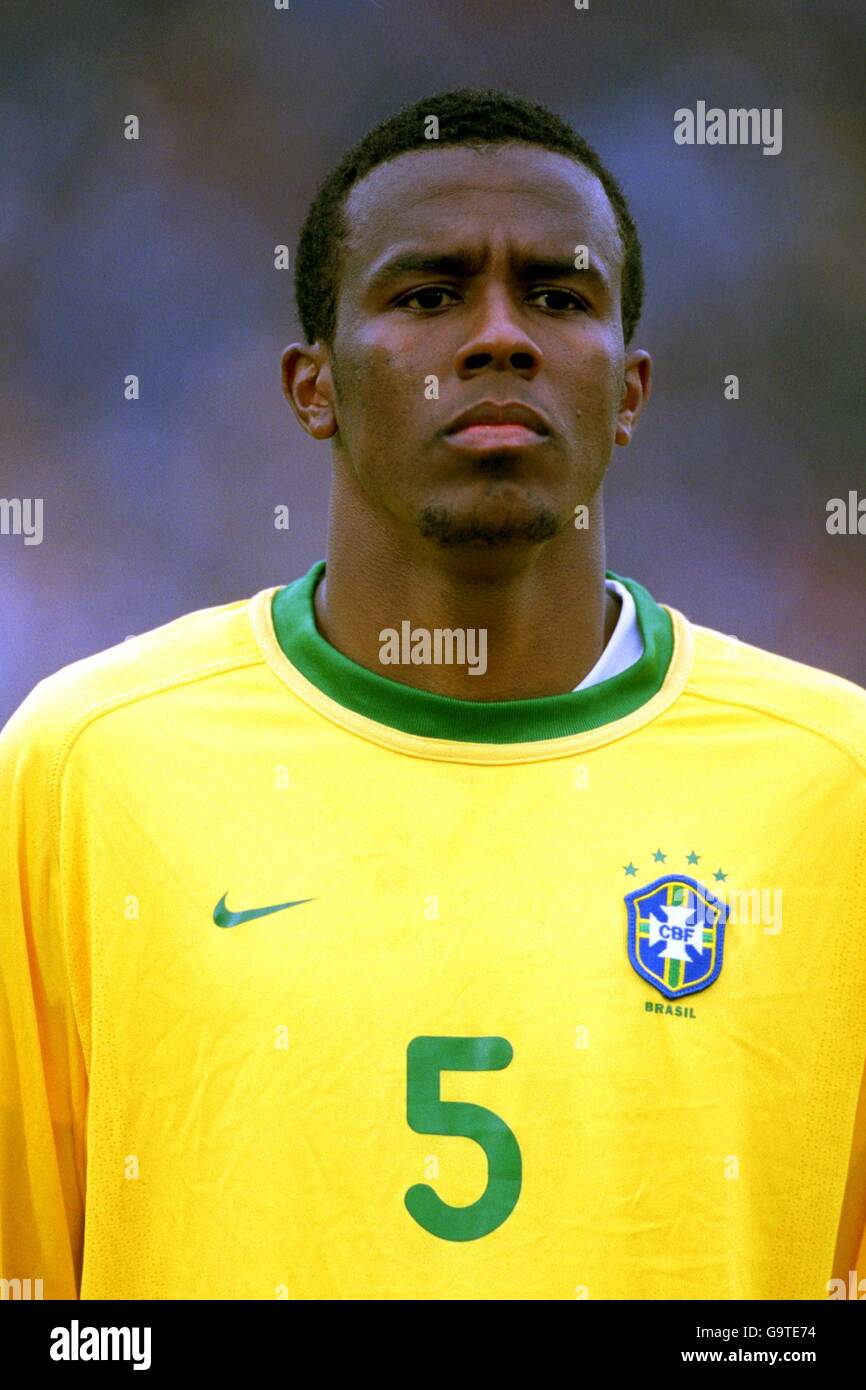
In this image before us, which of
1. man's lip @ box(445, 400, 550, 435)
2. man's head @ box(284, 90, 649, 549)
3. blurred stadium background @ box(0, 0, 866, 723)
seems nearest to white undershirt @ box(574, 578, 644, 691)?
man's head @ box(284, 90, 649, 549)

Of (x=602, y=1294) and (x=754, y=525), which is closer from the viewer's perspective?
(x=602, y=1294)

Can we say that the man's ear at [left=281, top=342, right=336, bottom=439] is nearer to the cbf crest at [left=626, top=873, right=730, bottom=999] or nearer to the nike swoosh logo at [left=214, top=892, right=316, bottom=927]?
the nike swoosh logo at [left=214, top=892, right=316, bottom=927]

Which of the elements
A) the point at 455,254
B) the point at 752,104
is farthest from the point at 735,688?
the point at 752,104

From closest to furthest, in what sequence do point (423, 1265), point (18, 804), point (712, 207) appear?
point (423, 1265) < point (18, 804) < point (712, 207)

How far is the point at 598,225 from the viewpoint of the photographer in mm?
2188

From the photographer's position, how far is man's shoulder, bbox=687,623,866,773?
85.4 inches

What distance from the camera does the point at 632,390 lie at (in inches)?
92.9

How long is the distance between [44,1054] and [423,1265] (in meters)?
0.58

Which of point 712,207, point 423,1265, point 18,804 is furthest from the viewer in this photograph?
point 712,207

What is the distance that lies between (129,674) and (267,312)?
3.40 meters

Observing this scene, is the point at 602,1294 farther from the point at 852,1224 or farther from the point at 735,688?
the point at 735,688

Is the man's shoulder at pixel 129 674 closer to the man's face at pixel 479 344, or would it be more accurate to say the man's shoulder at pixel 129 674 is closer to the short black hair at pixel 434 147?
the man's face at pixel 479 344

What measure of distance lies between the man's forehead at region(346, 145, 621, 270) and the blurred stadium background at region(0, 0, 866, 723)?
10.2ft

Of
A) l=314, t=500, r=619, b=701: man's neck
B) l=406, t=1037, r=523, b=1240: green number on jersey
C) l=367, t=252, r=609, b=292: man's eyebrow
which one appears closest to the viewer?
l=406, t=1037, r=523, b=1240: green number on jersey
